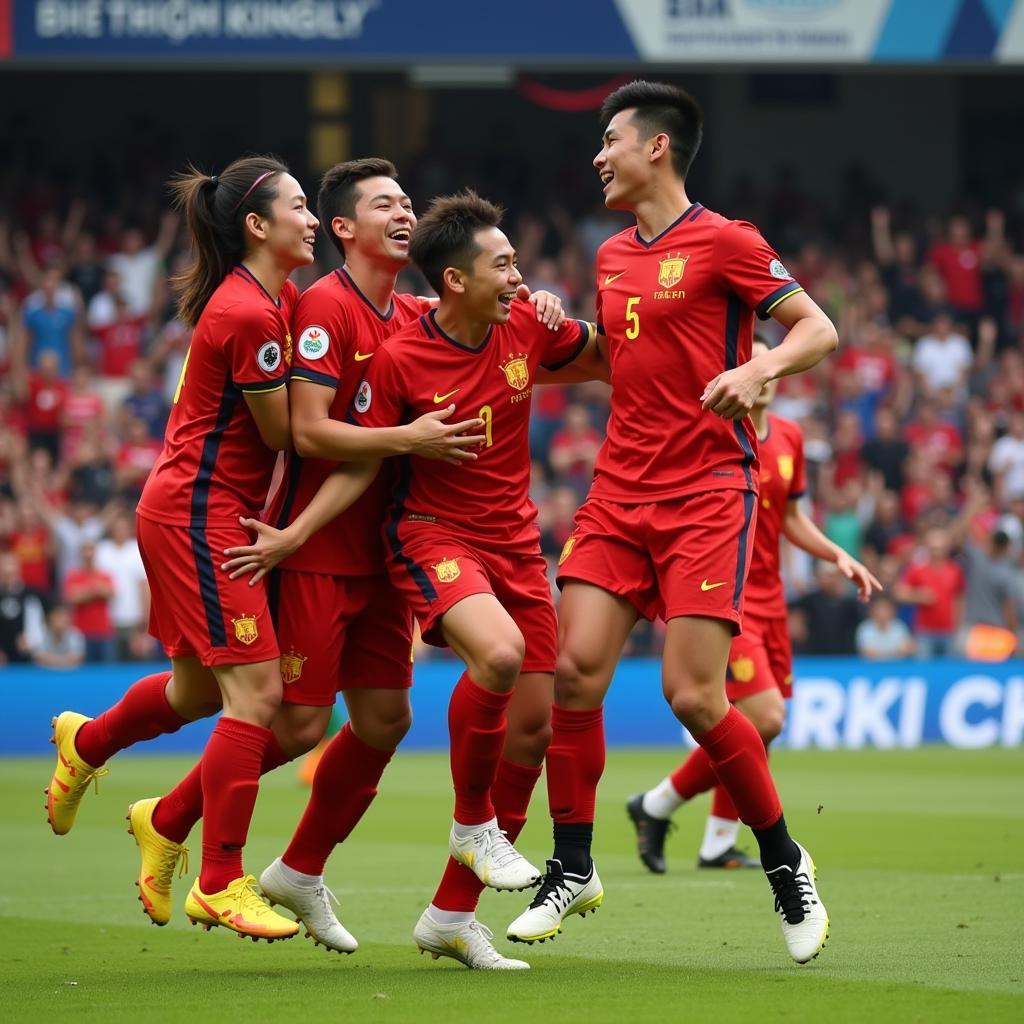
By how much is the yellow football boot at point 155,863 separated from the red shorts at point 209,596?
28.4 inches

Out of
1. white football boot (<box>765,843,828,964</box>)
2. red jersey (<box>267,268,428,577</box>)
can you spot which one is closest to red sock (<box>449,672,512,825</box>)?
red jersey (<box>267,268,428,577</box>)

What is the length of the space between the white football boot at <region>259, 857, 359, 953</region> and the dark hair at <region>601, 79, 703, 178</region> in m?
2.90

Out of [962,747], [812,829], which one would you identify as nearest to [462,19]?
[962,747]

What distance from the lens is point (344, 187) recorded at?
288 inches

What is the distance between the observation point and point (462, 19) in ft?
72.8

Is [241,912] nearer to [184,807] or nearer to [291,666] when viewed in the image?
[184,807]

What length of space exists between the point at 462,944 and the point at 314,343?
2.15 metres

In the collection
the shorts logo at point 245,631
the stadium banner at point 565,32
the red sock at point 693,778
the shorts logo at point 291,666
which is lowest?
the red sock at point 693,778

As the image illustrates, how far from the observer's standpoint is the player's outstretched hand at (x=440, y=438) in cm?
681

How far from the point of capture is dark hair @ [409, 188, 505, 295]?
7004 mm

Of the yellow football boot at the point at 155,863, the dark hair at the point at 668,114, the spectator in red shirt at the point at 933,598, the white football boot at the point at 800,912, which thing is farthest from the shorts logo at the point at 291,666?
the spectator in red shirt at the point at 933,598

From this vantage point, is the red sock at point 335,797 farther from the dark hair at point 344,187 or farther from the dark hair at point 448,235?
the dark hair at point 344,187

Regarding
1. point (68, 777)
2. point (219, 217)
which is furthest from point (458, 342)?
point (68, 777)

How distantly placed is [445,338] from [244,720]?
4.92ft
